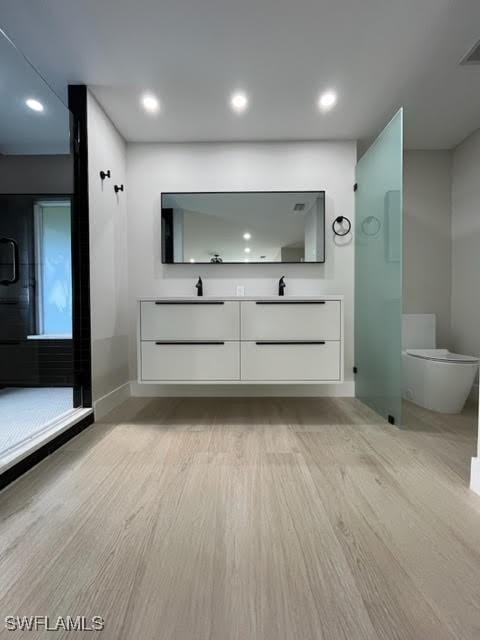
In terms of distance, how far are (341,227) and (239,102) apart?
125cm

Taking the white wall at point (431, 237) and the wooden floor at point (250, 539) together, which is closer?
the wooden floor at point (250, 539)

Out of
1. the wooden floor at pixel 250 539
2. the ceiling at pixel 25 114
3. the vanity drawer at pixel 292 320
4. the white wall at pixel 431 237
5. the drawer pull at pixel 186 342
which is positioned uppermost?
the ceiling at pixel 25 114

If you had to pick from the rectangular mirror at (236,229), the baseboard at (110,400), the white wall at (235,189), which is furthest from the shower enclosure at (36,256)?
the rectangular mirror at (236,229)

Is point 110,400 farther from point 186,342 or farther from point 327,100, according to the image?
point 327,100

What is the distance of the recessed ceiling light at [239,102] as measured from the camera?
81.4 inches

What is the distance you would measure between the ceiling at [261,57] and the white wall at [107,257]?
226 mm

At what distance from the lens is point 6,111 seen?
223 cm

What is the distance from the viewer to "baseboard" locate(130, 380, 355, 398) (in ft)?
8.84

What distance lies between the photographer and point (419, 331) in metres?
2.80

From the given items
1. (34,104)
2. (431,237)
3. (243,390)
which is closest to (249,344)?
(243,390)

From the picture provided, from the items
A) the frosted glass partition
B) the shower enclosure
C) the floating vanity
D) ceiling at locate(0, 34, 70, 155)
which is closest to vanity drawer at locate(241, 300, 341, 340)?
the floating vanity

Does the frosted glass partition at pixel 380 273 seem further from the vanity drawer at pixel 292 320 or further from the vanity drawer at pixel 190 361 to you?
the vanity drawer at pixel 190 361

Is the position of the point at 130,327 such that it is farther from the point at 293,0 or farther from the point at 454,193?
the point at 454,193

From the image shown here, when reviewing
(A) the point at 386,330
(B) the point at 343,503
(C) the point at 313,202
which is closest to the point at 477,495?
(B) the point at 343,503
